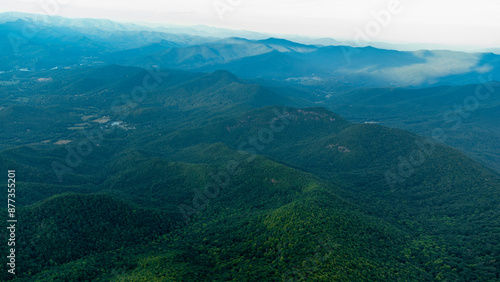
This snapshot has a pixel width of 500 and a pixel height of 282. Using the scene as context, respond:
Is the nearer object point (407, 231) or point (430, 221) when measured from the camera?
point (407, 231)

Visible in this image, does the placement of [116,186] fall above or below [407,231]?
below

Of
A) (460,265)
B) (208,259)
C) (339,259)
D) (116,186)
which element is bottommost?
(116,186)

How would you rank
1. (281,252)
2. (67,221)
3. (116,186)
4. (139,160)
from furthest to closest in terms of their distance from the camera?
(139,160)
(116,186)
(67,221)
(281,252)

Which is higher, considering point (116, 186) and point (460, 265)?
point (460, 265)

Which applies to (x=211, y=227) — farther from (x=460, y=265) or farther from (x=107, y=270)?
(x=460, y=265)

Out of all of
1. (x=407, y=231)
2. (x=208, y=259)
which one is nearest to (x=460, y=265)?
(x=407, y=231)

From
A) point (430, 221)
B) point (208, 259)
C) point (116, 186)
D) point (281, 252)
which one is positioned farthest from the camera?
point (116, 186)

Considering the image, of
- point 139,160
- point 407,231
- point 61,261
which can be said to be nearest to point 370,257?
point 407,231

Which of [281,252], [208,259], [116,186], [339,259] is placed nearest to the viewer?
[339,259]

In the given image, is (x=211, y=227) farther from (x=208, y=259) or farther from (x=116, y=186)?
(x=116, y=186)
